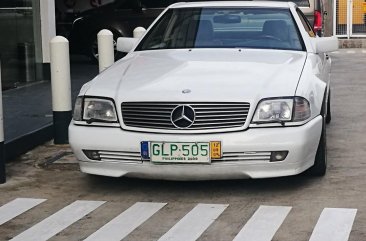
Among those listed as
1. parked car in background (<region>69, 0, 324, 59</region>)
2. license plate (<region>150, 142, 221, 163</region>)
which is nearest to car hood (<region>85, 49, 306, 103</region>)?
license plate (<region>150, 142, 221, 163</region>)

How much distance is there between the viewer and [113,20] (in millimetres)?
15625

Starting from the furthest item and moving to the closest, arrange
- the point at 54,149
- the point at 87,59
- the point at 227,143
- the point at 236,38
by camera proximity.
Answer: the point at 87,59
the point at 54,149
the point at 236,38
the point at 227,143

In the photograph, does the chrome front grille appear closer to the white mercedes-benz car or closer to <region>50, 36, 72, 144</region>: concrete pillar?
the white mercedes-benz car

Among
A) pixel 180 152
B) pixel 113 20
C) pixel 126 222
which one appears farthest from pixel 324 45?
pixel 113 20

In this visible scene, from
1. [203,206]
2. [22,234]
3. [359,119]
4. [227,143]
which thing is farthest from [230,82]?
[359,119]

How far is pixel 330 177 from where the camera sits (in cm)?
633

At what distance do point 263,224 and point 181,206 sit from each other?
73cm

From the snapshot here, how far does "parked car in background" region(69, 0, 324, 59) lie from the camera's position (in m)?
15.5

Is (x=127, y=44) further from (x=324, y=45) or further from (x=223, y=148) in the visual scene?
(x=223, y=148)

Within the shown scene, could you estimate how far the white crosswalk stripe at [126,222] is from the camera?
4953 millimetres

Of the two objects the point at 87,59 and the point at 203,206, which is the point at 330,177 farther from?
the point at 87,59

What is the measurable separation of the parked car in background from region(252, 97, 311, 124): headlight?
10032mm

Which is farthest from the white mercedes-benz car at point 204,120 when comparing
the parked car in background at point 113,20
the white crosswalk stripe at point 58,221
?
the parked car in background at point 113,20

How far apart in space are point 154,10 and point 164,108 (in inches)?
397
